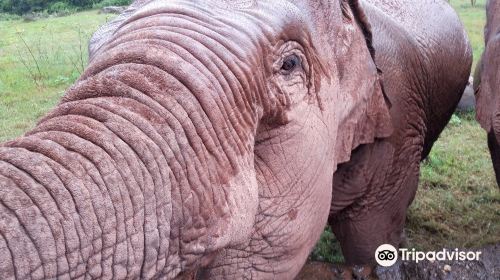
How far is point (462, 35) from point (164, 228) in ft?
10.4

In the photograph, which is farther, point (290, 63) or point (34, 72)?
point (34, 72)

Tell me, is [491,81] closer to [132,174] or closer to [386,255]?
[386,255]

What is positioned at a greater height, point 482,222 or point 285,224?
point 285,224

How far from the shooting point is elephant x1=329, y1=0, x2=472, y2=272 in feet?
9.98

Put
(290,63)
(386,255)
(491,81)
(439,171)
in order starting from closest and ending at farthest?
(290,63) < (491,81) < (386,255) < (439,171)

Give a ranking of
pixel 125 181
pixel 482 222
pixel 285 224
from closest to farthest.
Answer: pixel 125 181 → pixel 285 224 → pixel 482 222

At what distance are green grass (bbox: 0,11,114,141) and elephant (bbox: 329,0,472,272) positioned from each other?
438 centimetres

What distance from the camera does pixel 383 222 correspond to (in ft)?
11.3

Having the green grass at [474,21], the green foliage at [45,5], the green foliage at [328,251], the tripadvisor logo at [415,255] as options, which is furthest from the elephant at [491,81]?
the green foliage at [45,5]

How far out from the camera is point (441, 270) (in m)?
3.64

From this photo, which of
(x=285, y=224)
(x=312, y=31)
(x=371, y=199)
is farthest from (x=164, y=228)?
Answer: (x=371, y=199)

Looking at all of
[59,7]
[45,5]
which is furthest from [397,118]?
[45,5]

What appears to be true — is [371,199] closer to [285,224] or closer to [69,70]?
[285,224]

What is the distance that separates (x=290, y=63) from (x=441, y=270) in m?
2.15
